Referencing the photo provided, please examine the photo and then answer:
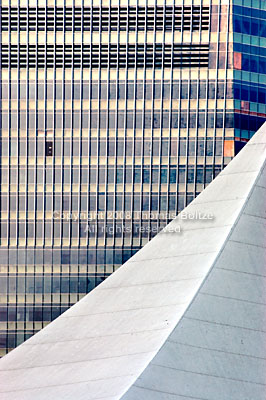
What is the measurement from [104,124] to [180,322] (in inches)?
1035

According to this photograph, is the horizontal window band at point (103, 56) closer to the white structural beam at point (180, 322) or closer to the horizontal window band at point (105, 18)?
the horizontal window band at point (105, 18)

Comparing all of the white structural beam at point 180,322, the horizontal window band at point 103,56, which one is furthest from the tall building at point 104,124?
the white structural beam at point 180,322

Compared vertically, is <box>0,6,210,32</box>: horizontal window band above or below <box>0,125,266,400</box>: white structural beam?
above

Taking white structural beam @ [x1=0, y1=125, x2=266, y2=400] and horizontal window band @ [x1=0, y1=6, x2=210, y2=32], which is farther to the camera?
horizontal window band @ [x1=0, y1=6, x2=210, y2=32]

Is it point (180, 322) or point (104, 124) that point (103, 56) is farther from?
point (180, 322)

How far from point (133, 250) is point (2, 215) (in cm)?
1459

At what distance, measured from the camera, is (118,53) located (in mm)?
98875

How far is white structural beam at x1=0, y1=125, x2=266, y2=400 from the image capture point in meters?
80.0

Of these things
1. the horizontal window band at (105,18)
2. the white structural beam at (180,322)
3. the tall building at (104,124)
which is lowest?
the white structural beam at (180,322)

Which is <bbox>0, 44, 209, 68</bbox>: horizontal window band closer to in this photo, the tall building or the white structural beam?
the tall building

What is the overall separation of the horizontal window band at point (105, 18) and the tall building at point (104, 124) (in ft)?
0.35

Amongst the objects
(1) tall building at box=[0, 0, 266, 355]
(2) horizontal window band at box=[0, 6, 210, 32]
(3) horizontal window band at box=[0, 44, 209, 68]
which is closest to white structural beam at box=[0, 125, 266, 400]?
(1) tall building at box=[0, 0, 266, 355]

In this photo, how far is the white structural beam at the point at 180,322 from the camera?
262ft

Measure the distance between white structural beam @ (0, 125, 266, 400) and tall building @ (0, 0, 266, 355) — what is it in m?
3.63
